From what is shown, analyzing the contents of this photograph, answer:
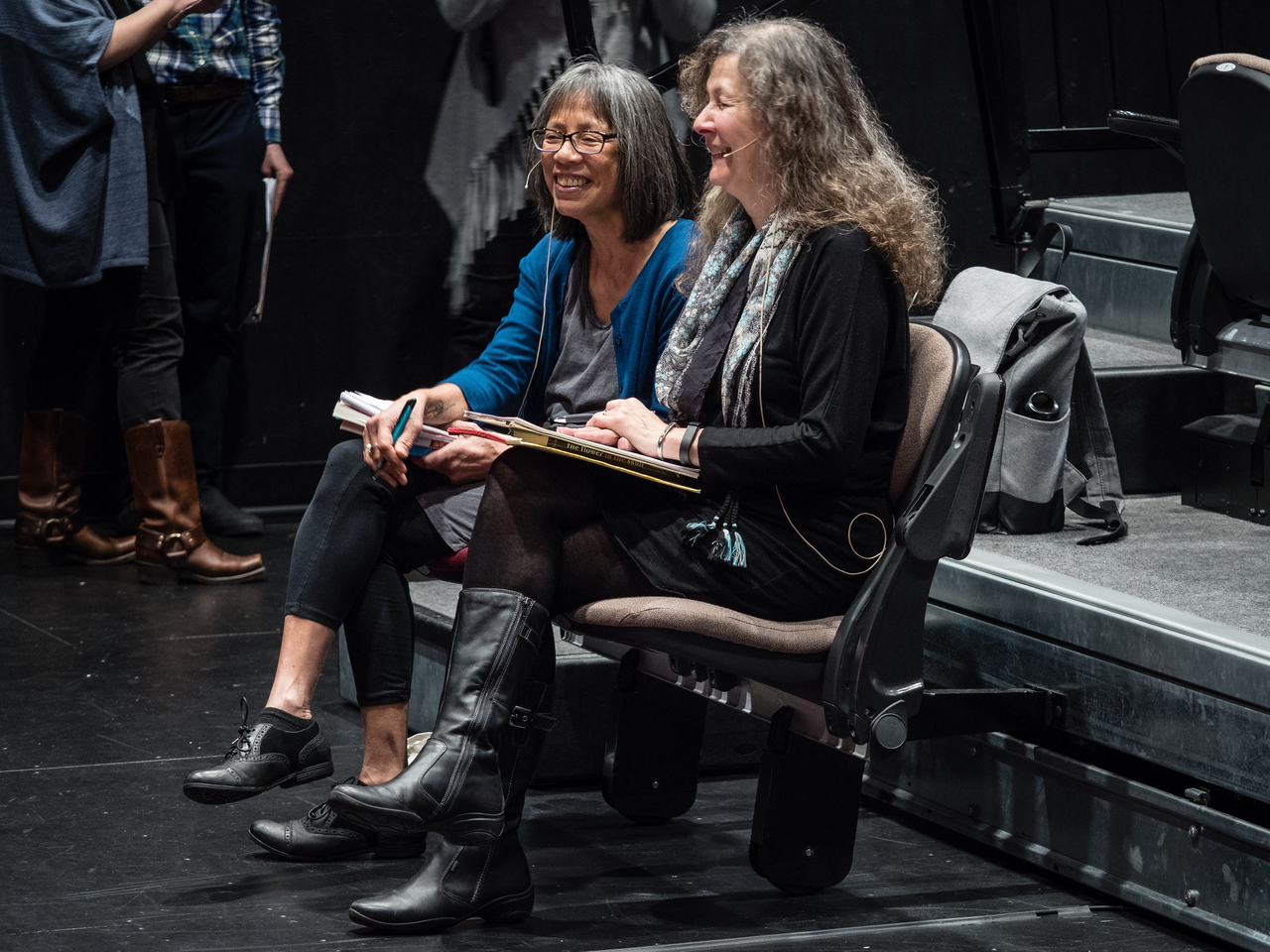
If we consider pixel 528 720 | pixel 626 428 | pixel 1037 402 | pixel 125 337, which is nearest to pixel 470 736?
pixel 528 720

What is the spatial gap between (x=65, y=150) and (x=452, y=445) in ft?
6.46

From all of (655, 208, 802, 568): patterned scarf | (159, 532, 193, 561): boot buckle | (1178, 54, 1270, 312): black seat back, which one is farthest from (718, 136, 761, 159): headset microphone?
(159, 532, 193, 561): boot buckle

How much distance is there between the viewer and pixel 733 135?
2.35m

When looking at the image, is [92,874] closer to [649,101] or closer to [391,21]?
[649,101]

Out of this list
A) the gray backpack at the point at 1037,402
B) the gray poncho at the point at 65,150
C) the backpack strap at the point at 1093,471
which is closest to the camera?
the gray backpack at the point at 1037,402

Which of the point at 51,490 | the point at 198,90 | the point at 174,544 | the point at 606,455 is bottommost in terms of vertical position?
the point at 174,544

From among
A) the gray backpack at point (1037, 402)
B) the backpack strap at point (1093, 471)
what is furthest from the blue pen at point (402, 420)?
the backpack strap at point (1093, 471)

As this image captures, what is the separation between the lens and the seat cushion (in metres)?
2.26

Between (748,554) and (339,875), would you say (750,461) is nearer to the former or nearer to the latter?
(748,554)

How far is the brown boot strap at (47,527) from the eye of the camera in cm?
434

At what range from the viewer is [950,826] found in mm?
2785

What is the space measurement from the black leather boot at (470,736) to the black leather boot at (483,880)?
1.8 inches

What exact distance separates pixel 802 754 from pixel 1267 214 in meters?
1.16

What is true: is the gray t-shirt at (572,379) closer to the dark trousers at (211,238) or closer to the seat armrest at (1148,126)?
the seat armrest at (1148,126)
